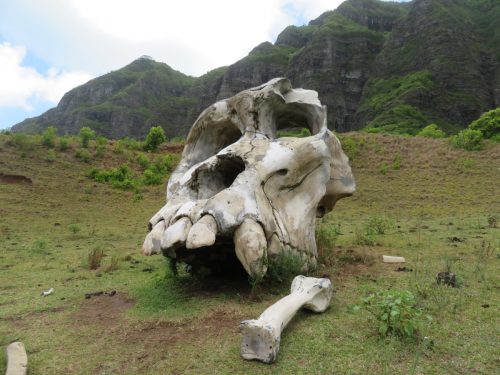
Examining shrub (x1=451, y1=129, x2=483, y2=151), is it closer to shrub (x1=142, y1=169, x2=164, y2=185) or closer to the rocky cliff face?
shrub (x1=142, y1=169, x2=164, y2=185)

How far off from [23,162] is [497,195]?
24241mm

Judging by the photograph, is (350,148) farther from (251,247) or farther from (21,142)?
(251,247)

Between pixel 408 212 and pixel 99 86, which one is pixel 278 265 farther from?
pixel 99 86

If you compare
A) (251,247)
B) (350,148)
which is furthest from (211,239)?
(350,148)

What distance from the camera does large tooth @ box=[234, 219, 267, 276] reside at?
4434 mm

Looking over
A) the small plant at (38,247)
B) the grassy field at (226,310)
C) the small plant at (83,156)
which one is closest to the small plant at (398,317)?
the grassy field at (226,310)

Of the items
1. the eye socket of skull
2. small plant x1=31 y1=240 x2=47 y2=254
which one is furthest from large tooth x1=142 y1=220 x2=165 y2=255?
small plant x1=31 y1=240 x2=47 y2=254

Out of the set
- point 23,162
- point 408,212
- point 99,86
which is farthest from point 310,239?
point 99,86

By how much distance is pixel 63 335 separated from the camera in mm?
4246

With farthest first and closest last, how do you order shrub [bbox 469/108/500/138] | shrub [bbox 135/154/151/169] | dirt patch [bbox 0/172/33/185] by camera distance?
shrub [bbox 469/108/500/138] < shrub [bbox 135/154/151/169] < dirt patch [bbox 0/172/33/185]

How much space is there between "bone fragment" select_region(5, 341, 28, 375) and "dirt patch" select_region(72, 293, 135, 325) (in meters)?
1.00

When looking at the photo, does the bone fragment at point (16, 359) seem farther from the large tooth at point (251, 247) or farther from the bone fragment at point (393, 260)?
the bone fragment at point (393, 260)

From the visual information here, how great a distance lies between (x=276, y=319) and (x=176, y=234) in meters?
1.54

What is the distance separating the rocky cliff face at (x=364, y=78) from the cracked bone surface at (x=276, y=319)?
52.7 m
